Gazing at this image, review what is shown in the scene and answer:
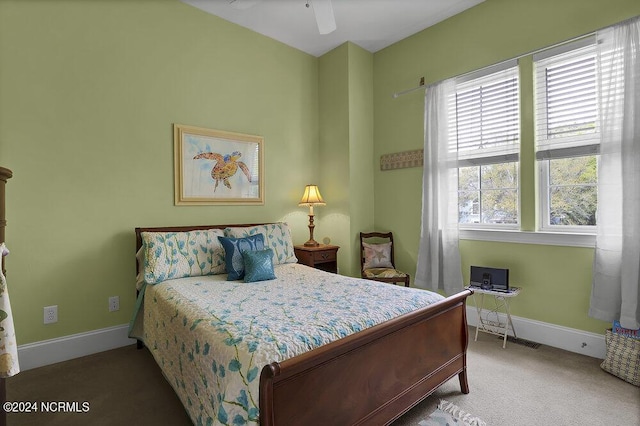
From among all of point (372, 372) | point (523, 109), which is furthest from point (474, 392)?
point (523, 109)

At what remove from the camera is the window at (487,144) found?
122 inches

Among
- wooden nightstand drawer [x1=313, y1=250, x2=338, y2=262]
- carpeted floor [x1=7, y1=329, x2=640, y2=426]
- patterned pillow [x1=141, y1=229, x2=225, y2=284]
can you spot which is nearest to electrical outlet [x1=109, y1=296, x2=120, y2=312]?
carpeted floor [x1=7, y1=329, x2=640, y2=426]

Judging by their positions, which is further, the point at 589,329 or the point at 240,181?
the point at 240,181

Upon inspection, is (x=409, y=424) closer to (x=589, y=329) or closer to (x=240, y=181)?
(x=589, y=329)

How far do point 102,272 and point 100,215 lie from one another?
48 cm

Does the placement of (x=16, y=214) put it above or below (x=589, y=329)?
above

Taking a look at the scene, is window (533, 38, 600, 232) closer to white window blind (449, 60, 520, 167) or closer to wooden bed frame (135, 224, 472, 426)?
white window blind (449, 60, 520, 167)

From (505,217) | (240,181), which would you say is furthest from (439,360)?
(240,181)

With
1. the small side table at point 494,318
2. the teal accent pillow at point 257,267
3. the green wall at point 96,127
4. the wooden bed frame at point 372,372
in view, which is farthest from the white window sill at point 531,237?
the green wall at point 96,127

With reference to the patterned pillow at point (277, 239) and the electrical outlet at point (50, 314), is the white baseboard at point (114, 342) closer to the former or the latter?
the electrical outlet at point (50, 314)

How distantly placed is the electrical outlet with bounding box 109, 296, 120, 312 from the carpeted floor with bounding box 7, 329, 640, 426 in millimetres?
360

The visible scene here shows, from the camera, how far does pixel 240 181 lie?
3.62 meters

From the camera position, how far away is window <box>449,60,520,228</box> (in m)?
3.09

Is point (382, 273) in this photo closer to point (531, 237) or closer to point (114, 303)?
point (531, 237)
